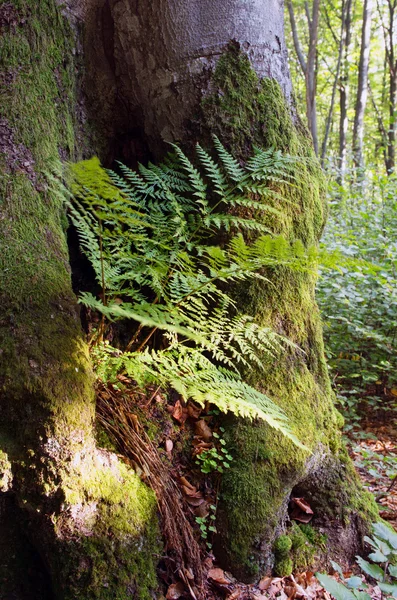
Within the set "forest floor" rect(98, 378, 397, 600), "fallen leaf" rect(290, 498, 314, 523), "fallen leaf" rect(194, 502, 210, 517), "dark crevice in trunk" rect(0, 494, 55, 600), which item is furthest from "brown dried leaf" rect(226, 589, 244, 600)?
"dark crevice in trunk" rect(0, 494, 55, 600)

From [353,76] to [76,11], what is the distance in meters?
19.0

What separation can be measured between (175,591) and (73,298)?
1.41 m

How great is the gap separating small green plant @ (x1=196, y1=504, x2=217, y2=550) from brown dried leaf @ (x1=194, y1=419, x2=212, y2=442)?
36 centimetres

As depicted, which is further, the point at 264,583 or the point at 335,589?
the point at 264,583

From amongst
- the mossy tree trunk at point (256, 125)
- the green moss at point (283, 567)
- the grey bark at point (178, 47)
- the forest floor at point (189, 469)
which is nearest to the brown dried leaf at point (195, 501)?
the forest floor at point (189, 469)

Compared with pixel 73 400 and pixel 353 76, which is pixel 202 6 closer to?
pixel 73 400

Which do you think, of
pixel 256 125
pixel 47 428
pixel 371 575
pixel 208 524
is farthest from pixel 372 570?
pixel 256 125

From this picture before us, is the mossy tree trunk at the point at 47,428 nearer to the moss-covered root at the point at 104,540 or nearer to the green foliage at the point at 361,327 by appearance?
the moss-covered root at the point at 104,540

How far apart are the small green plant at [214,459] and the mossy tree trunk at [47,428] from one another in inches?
16.4

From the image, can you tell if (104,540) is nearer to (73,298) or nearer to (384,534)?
(73,298)

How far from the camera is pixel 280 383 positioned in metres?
2.59

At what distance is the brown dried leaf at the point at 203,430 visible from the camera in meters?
2.48

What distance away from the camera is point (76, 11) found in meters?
2.74

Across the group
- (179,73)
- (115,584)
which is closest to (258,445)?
(115,584)
